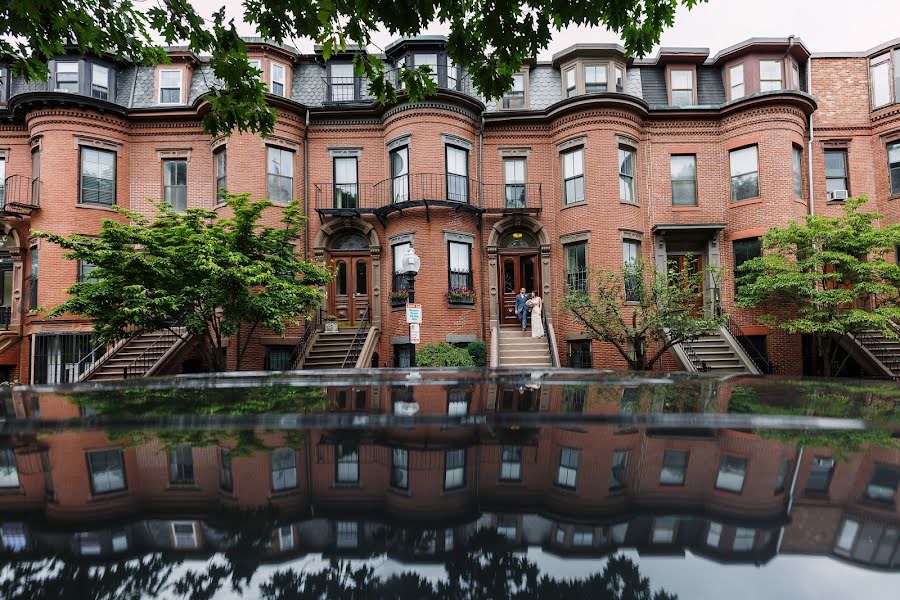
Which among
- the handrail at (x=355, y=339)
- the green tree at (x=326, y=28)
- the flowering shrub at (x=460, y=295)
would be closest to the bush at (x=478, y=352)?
the flowering shrub at (x=460, y=295)

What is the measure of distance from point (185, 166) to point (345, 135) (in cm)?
651

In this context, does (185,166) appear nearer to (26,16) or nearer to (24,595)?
(26,16)

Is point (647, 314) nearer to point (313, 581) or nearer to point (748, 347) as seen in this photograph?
point (748, 347)

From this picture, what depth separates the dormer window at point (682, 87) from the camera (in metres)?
19.7

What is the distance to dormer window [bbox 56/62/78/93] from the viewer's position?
1842 centimetres

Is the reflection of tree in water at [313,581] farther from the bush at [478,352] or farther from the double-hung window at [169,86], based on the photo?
the double-hung window at [169,86]

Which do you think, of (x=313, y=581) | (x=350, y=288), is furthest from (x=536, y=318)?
(x=313, y=581)

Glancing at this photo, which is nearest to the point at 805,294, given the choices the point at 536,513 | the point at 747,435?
the point at 747,435

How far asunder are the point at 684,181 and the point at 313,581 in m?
21.5

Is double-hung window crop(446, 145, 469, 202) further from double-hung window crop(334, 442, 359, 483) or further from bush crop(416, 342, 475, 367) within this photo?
double-hung window crop(334, 442, 359, 483)

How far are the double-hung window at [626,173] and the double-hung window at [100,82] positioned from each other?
66.6 feet

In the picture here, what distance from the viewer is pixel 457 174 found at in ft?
62.3

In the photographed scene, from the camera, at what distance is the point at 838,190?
19312 mm

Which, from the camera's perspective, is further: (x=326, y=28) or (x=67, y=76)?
(x=67, y=76)
